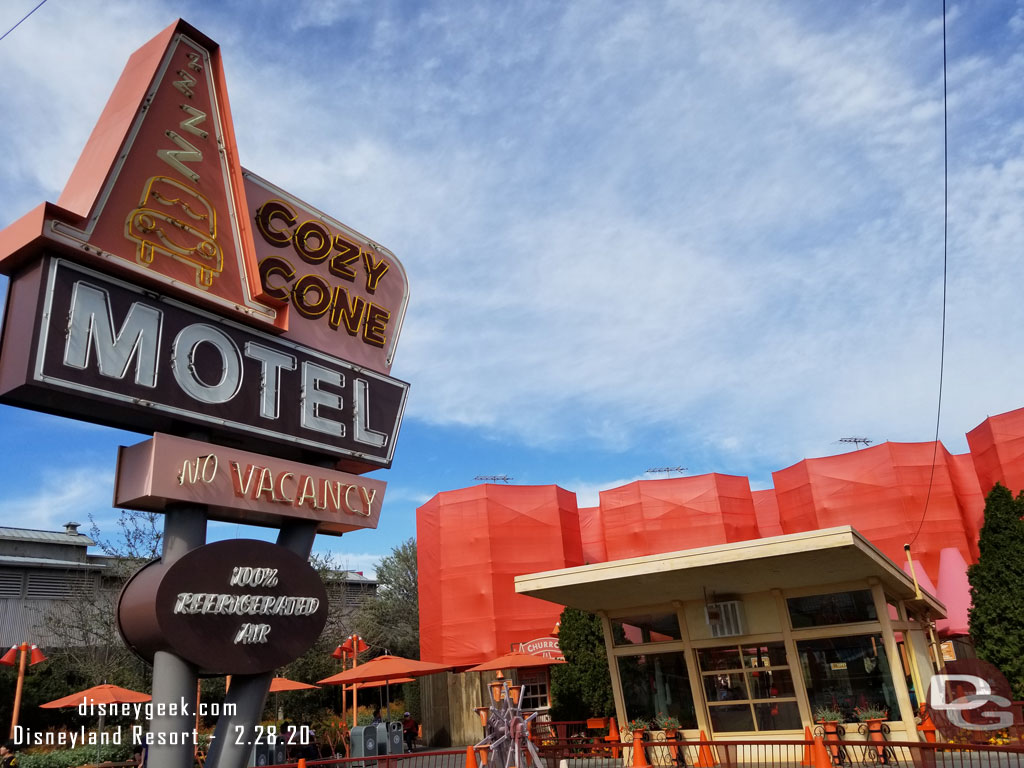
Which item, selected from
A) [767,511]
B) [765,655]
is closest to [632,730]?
[765,655]

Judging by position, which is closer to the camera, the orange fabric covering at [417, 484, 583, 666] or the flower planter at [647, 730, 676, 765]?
the flower planter at [647, 730, 676, 765]

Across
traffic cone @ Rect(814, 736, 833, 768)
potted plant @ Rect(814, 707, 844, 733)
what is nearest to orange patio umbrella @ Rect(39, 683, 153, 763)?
traffic cone @ Rect(814, 736, 833, 768)

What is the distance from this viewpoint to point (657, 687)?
16.0 m

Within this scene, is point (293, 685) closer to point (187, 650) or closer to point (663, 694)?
point (663, 694)

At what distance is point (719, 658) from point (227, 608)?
34.7 feet

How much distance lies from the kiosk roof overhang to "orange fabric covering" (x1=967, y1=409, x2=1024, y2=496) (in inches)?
689

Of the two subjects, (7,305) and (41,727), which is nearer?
(7,305)

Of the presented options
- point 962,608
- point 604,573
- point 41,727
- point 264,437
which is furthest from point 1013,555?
point 41,727

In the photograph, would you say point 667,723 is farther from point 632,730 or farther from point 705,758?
point 705,758

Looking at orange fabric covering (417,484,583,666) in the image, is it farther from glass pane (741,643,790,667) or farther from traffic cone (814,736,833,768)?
traffic cone (814,736,833,768)

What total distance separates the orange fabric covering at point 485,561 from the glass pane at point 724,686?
16565mm

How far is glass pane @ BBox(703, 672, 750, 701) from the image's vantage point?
49.7 ft

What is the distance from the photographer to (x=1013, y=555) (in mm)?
19469

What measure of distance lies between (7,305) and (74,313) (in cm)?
77
